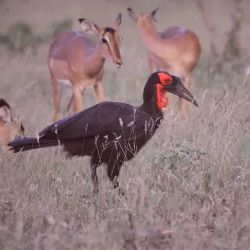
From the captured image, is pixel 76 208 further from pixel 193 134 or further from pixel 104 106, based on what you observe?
pixel 193 134

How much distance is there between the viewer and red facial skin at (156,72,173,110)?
6.36m

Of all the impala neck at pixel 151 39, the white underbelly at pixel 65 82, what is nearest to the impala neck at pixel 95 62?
the white underbelly at pixel 65 82

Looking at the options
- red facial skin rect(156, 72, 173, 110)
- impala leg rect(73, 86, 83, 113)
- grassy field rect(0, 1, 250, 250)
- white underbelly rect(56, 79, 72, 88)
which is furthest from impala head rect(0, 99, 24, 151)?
white underbelly rect(56, 79, 72, 88)

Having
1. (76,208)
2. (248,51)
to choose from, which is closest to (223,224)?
(76,208)

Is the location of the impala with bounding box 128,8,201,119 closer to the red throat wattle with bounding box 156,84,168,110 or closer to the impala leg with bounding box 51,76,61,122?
the impala leg with bounding box 51,76,61,122

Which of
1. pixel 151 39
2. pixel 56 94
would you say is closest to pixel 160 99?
pixel 56 94

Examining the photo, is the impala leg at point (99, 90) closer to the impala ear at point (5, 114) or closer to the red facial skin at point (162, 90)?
the impala ear at point (5, 114)

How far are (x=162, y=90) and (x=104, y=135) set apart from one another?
69 cm

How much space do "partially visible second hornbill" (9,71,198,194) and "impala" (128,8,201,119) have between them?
4.66 metres

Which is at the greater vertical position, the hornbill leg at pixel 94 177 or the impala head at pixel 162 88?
the impala head at pixel 162 88

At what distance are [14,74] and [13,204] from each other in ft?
26.0

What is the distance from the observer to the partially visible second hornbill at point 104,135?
609cm

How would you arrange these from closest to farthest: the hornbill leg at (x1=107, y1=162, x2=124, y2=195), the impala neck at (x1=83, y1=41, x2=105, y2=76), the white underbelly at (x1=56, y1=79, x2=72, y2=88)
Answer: the hornbill leg at (x1=107, y1=162, x2=124, y2=195) < the impala neck at (x1=83, y1=41, x2=105, y2=76) < the white underbelly at (x1=56, y1=79, x2=72, y2=88)

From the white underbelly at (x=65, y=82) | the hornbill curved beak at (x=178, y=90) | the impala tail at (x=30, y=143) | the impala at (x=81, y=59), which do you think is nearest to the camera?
the impala tail at (x=30, y=143)
